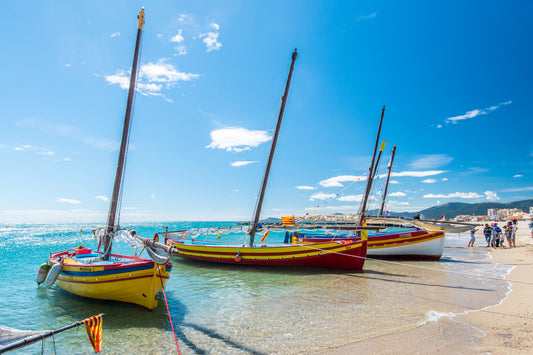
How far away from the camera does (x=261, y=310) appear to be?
9.73 m

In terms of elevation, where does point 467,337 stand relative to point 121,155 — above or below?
below

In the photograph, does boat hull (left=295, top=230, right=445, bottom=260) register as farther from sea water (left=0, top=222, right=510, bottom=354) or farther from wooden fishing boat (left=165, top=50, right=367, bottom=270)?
sea water (left=0, top=222, right=510, bottom=354)

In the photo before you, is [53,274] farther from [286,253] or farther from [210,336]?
[286,253]

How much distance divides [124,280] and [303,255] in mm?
10487

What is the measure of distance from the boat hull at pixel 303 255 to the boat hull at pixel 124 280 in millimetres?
8052

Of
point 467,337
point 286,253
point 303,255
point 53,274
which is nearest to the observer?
point 467,337

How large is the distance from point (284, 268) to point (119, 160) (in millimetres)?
11487

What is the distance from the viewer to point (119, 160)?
40.7ft

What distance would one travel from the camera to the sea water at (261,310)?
721 cm

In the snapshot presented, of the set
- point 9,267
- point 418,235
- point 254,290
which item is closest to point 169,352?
point 254,290

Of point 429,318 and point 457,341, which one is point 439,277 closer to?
point 429,318

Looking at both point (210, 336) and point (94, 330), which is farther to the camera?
point (210, 336)

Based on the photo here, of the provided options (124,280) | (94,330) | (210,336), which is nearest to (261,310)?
(210,336)

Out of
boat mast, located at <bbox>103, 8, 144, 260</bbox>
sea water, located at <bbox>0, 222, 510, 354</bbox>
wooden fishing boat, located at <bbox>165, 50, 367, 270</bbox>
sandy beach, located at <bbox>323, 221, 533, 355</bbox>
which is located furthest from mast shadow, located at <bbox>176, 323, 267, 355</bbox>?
wooden fishing boat, located at <bbox>165, 50, 367, 270</bbox>
